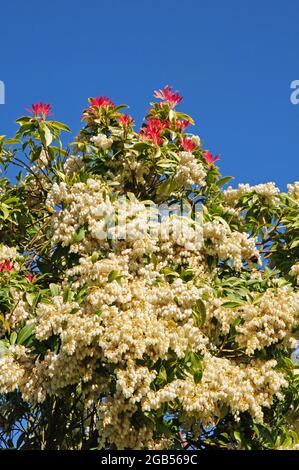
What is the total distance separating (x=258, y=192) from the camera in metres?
8.65

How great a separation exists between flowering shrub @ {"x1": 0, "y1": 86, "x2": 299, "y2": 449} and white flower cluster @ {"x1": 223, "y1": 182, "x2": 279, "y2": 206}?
0.6 inches

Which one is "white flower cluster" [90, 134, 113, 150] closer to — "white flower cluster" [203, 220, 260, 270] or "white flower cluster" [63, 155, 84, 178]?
"white flower cluster" [63, 155, 84, 178]

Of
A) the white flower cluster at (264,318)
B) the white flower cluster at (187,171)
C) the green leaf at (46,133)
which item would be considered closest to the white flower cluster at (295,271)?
the white flower cluster at (264,318)

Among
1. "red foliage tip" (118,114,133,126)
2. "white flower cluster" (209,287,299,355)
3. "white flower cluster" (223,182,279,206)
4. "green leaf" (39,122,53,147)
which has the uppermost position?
"red foliage tip" (118,114,133,126)

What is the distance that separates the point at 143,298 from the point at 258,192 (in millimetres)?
2968

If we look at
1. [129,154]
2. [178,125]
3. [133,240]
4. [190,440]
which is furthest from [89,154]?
[190,440]

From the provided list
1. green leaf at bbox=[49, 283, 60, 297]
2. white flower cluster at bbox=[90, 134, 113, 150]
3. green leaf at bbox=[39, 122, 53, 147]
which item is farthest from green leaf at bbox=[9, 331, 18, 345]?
white flower cluster at bbox=[90, 134, 113, 150]

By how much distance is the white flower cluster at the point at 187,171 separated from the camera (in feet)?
27.5

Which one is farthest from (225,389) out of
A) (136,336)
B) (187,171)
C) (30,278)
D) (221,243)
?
(187,171)

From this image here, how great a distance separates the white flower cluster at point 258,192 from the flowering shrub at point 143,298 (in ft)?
0.05

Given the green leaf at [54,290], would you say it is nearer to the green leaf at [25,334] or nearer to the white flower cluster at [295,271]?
the green leaf at [25,334]

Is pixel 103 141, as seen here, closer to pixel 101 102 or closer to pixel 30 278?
pixel 101 102

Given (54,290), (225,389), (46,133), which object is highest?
(46,133)

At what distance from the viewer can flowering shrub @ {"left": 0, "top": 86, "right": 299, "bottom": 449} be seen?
6.15 meters
